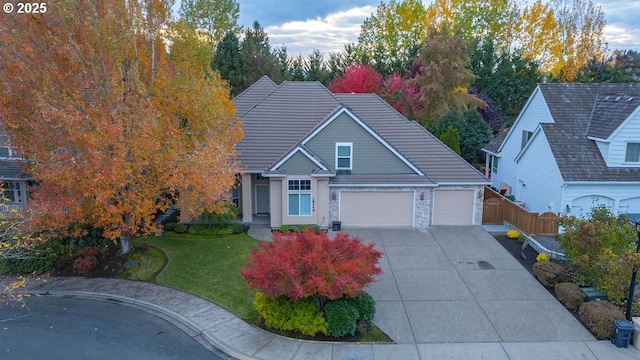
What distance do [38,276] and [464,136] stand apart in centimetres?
2790

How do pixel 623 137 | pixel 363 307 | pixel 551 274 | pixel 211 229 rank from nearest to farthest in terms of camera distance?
pixel 363 307, pixel 551 274, pixel 623 137, pixel 211 229

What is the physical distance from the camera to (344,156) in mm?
22359

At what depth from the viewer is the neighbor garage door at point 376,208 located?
72.7 ft

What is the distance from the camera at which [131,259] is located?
17500 millimetres

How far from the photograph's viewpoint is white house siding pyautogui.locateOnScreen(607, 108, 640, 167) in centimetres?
2019

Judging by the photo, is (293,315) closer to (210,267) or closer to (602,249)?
(210,267)

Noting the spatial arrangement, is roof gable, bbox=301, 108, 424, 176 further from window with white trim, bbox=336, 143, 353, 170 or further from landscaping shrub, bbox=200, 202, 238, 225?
landscaping shrub, bbox=200, 202, 238, 225

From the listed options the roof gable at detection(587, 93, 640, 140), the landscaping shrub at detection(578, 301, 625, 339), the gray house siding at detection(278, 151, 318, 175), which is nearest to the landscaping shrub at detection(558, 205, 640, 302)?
the landscaping shrub at detection(578, 301, 625, 339)

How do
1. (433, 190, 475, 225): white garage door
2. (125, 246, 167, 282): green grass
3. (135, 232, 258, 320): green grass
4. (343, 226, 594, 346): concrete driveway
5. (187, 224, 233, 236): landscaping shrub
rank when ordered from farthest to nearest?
(433, 190, 475, 225): white garage door → (187, 224, 233, 236): landscaping shrub → (125, 246, 167, 282): green grass → (135, 232, 258, 320): green grass → (343, 226, 594, 346): concrete driveway

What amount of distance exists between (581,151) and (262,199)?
1603cm

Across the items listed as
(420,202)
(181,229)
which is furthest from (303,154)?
(181,229)

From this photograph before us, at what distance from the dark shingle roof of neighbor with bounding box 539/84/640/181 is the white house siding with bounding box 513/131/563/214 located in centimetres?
59

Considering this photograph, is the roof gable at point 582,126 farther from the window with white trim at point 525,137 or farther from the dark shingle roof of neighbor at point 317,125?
the dark shingle roof of neighbor at point 317,125

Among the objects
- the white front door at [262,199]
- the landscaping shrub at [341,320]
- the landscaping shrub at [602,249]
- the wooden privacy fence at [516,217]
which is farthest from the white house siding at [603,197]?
the white front door at [262,199]
